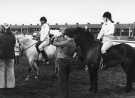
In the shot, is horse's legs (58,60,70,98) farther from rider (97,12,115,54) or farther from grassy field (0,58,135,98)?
rider (97,12,115,54)

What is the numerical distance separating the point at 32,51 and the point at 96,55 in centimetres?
372

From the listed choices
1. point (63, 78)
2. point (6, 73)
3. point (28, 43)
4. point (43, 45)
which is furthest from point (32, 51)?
point (63, 78)

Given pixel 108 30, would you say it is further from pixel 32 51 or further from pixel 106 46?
pixel 32 51

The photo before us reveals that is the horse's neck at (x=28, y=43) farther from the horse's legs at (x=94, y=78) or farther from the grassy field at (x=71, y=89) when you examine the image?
the horse's legs at (x=94, y=78)

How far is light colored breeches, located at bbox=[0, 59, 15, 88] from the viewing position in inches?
379

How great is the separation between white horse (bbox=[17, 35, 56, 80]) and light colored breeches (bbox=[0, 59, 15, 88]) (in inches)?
100

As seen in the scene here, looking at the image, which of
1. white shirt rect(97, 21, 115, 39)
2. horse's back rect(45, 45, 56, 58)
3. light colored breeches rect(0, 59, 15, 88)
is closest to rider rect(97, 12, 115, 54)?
white shirt rect(97, 21, 115, 39)

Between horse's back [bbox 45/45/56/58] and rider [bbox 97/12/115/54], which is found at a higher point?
rider [bbox 97/12/115/54]

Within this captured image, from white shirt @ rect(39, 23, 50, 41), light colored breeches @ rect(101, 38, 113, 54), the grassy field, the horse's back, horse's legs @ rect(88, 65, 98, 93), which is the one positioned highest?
white shirt @ rect(39, 23, 50, 41)

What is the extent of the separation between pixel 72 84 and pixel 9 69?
251 cm

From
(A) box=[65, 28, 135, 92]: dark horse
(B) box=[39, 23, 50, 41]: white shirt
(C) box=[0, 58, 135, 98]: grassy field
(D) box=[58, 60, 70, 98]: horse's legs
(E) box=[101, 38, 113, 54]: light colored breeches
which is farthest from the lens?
(B) box=[39, 23, 50, 41]: white shirt

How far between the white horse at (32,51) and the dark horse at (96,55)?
130 inches

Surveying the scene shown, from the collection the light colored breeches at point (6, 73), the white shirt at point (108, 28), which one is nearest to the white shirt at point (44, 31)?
the light colored breeches at point (6, 73)

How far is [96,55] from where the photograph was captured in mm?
9641
